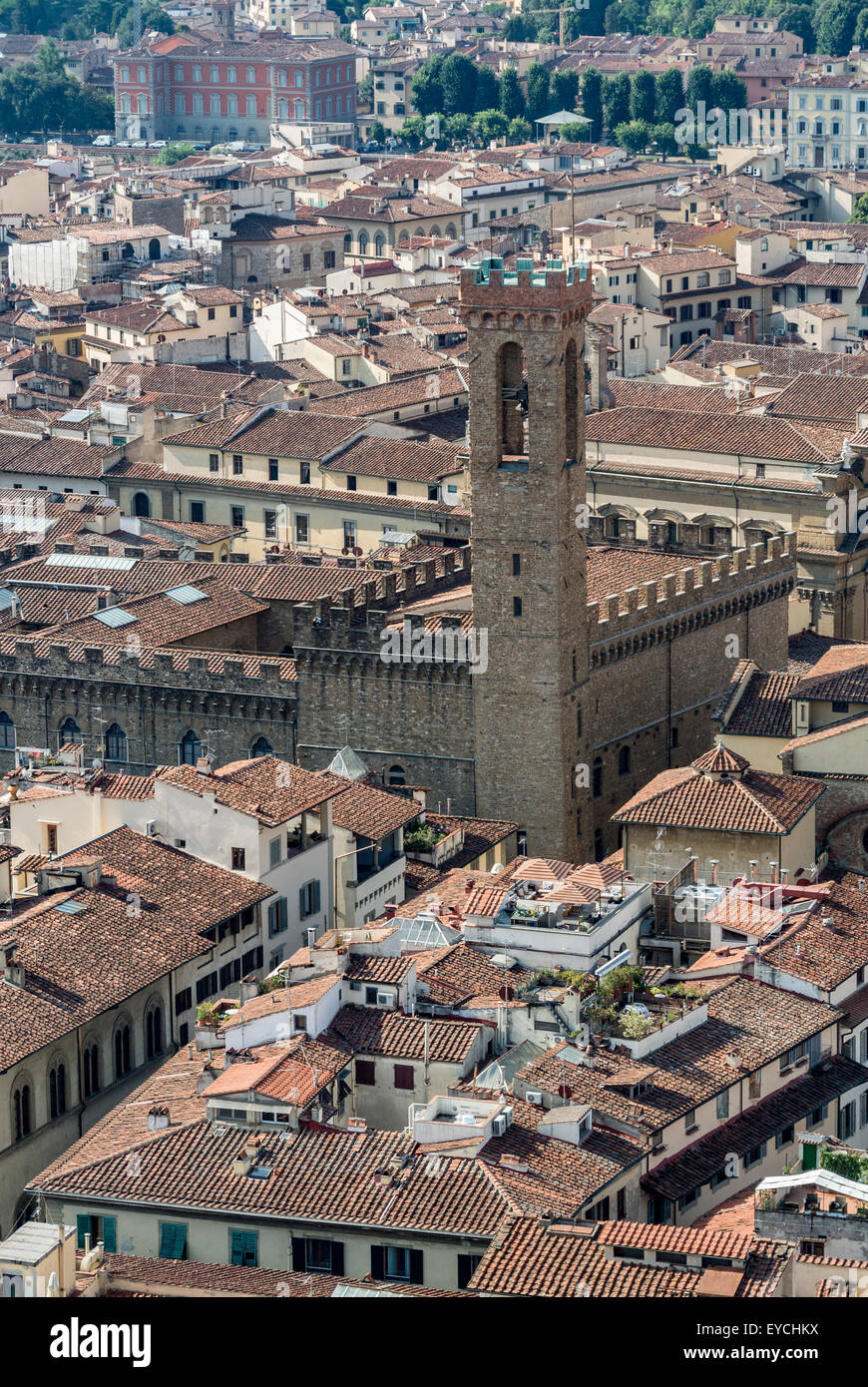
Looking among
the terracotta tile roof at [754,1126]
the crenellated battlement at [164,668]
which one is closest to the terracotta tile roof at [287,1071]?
the terracotta tile roof at [754,1126]

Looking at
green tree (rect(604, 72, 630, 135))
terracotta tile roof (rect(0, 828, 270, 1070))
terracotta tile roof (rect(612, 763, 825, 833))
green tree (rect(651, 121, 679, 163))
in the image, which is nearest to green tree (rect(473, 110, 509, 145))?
green tree (rect(604, 72, 630, 135))

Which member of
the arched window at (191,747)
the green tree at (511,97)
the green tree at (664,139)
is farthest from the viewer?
the green tree at (511,97)

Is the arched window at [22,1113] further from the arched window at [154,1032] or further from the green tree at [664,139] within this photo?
the green tree at [664,139]

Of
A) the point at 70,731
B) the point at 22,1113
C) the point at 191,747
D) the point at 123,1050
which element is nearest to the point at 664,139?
the point at 70,731

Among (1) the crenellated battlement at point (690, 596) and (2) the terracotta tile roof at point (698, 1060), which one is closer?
(2) the terracotta tile roof at point (698, 1060)

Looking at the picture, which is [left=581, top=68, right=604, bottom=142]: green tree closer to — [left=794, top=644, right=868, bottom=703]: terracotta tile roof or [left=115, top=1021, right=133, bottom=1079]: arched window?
[left=794, top=644, right=868, bottom=703]: terracotta tile roof
